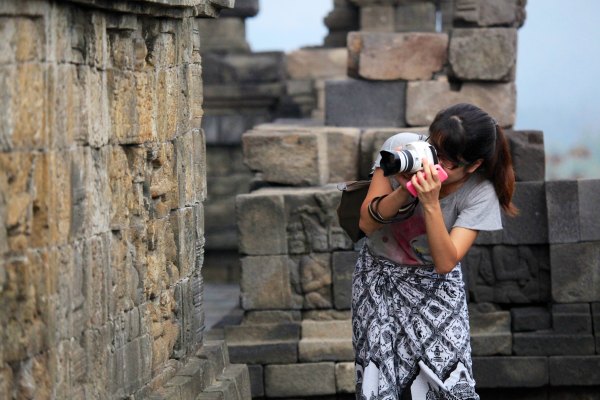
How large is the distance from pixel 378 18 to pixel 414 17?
370mm

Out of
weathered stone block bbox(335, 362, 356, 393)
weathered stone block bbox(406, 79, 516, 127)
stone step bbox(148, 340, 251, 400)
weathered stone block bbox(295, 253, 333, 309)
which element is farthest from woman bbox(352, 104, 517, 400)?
weathered stone block bbox(406, 79, 516, 127)

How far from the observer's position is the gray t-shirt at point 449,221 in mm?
5215

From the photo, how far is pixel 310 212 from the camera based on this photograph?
9031 mm

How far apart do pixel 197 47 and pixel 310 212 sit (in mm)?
3231

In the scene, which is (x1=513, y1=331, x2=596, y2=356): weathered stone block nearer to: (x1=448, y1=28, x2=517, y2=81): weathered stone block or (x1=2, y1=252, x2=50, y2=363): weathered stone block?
(x1=448, y1=28, x2=517, y2=81): weathered stone block

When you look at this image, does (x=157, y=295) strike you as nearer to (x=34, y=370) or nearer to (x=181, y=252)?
(x=181, y=252)

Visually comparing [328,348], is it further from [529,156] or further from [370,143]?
[529,156]

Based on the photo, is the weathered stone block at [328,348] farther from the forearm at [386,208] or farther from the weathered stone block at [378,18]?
the weathered stone block at [378,18]

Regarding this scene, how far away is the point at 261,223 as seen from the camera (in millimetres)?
9008

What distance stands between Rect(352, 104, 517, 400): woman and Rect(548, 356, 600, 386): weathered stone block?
3.90 meters

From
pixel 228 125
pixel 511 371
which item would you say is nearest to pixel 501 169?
pixel 511 371

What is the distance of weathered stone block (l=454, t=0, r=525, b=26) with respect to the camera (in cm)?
959

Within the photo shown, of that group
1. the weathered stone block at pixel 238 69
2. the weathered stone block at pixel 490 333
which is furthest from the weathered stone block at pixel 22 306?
the weathered stone block at pixel 238 69

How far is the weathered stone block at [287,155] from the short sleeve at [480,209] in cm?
407
